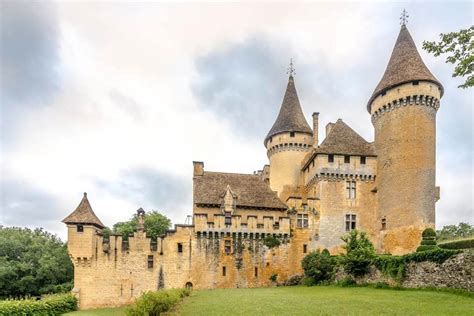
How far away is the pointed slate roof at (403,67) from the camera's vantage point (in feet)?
125

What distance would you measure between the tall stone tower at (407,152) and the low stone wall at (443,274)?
11.5m

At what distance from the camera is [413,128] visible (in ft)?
122

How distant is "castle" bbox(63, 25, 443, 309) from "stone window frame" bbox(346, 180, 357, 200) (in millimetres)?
114

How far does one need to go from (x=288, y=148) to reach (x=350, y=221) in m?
12.0

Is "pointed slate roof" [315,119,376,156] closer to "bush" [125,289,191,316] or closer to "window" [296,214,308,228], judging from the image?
"window" [296,214,308,228]

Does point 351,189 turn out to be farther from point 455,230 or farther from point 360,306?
point 455,230

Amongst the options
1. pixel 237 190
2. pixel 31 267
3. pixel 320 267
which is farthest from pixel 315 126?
pixel 31 267

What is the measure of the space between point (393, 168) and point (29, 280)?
48159 millimetres

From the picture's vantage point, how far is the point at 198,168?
142 ft

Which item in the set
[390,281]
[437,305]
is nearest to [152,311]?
[437,305]

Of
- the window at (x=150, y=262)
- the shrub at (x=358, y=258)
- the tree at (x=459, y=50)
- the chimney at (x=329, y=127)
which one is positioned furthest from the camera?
the chimney at (x=329, y=127)

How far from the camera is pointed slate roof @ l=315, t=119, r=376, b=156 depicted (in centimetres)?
4159

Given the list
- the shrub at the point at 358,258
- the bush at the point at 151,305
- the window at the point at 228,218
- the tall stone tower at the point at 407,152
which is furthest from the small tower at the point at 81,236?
the tall stone tower at the point at 407,152

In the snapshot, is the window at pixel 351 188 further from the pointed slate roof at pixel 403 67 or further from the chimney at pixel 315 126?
A: the pointed slate roof at pixel 403 67
